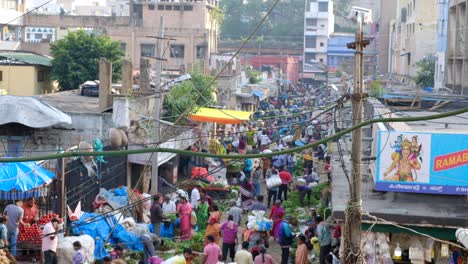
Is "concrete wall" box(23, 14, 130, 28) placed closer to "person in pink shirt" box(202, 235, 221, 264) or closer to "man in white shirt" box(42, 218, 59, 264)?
"man in white shirt" box(42, 218, 59, 264)

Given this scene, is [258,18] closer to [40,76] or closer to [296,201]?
[40,76]

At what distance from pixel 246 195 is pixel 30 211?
7.51 m

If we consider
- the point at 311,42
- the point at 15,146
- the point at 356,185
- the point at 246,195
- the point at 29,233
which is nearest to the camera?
the point at 356,185

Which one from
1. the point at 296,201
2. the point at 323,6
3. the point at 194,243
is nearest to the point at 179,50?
the point at 323,6

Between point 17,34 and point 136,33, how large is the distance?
10781 millimetres

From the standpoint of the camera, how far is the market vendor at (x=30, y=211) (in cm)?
1595

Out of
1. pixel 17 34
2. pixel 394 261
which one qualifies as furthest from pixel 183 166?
pixel 17 34

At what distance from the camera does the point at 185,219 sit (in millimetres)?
18188

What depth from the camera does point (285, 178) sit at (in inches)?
928

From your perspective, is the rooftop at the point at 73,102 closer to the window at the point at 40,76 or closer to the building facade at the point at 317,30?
the window at the point at 40,76

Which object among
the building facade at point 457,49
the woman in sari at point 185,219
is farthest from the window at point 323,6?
the woman in sari at point 185,219

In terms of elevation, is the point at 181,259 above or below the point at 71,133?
below

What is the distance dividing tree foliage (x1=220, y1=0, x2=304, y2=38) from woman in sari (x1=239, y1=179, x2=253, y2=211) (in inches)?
3070

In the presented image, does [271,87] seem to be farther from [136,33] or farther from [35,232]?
[35,232]
